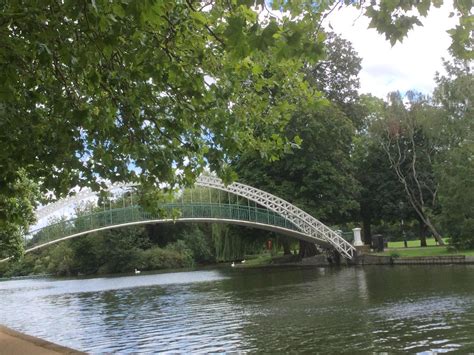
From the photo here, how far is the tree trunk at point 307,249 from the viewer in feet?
147

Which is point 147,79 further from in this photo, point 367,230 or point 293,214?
point 367,230

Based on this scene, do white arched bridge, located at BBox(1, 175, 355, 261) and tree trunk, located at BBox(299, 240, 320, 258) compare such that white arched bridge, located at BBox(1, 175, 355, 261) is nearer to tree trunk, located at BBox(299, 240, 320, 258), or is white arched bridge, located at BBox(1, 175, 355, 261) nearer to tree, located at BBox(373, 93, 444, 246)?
tree trunk, located at BBox(299, 240, 320, 258)

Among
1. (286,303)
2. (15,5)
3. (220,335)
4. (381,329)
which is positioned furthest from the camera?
(286,303)

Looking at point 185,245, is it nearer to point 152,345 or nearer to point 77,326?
point 77,326

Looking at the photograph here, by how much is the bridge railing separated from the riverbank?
27568 millimetres

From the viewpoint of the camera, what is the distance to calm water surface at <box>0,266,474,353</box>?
11742 mm

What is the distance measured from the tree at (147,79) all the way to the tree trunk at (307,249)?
1420 inches

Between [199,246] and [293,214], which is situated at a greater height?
[293,214]

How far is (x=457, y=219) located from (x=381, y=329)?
68.5 ft

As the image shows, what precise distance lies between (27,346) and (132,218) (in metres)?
31.4

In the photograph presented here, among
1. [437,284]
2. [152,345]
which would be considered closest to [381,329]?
[152,345]

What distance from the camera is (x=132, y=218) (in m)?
42.1

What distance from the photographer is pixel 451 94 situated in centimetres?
3384

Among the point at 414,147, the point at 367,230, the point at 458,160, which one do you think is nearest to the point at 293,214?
the point at 367,230
